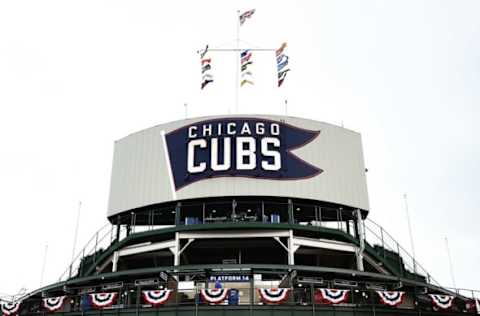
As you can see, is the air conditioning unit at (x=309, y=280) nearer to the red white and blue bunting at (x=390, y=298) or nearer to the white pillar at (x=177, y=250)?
the red white and blue bunting at (x=390, y=298)

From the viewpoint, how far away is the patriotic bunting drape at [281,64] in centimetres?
4656

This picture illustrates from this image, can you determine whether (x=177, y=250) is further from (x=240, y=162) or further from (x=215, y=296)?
(x=240, y=162)

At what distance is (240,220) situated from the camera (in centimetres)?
3869

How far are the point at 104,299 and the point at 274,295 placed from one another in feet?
33.5

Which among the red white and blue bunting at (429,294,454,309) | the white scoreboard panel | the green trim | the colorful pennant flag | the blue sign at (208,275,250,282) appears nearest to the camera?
the red white and blue bunting at (429,294,454,309)

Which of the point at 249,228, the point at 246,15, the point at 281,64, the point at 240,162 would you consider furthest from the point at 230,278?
the point at 246,15

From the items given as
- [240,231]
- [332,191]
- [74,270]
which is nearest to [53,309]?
[74,270]

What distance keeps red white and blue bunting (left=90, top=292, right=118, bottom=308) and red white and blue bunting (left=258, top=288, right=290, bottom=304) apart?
29.0 feet

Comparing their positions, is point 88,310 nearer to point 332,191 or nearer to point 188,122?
point 188,122

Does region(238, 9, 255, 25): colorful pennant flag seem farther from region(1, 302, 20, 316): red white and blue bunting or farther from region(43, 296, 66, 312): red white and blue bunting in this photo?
region(1, 302, 20, 316): red white and blue bunting

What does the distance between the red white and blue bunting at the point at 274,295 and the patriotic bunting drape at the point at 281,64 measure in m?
20.7

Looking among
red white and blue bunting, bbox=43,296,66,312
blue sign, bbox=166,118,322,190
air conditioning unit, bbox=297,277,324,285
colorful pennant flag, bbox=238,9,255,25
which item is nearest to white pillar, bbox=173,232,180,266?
blue sign, bbox=166,118,322,190

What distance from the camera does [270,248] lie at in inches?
1652

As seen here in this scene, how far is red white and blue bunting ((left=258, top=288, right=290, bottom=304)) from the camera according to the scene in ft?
101
